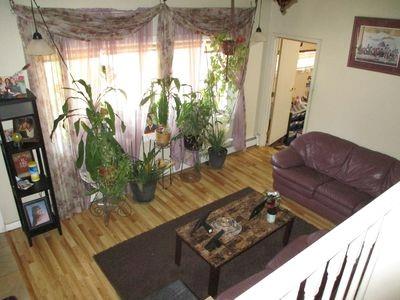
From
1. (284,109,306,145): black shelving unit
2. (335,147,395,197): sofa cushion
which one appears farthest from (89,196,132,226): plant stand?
(284,109,306,145): black shelving unit

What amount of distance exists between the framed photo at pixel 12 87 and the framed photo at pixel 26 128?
0.32m

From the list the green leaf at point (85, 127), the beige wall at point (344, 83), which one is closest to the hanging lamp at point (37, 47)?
the green leaf at point (85, 127)

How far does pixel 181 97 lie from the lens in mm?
4555

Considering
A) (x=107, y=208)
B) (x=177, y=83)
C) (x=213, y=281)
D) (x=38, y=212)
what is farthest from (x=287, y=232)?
(x=38, y=212)

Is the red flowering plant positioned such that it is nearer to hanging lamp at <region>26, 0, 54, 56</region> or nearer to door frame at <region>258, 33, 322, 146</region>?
door frame at <region>258, 33, 322, 146</region>

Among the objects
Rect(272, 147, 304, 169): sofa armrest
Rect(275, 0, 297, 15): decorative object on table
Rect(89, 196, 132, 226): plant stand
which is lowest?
Rect(89, 196, 132, 226): plant stand

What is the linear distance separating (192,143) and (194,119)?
1.34 ft

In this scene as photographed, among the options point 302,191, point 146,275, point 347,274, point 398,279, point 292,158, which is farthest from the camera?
point 292,158

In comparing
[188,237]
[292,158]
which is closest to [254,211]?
[188,237]

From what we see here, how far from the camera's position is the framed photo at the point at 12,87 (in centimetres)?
299

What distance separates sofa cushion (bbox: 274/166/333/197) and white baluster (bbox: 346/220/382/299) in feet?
9.49

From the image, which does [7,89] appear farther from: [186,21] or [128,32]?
[186,21]

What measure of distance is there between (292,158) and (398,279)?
3.26 metres

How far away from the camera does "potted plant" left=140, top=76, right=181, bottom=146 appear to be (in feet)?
13.6
